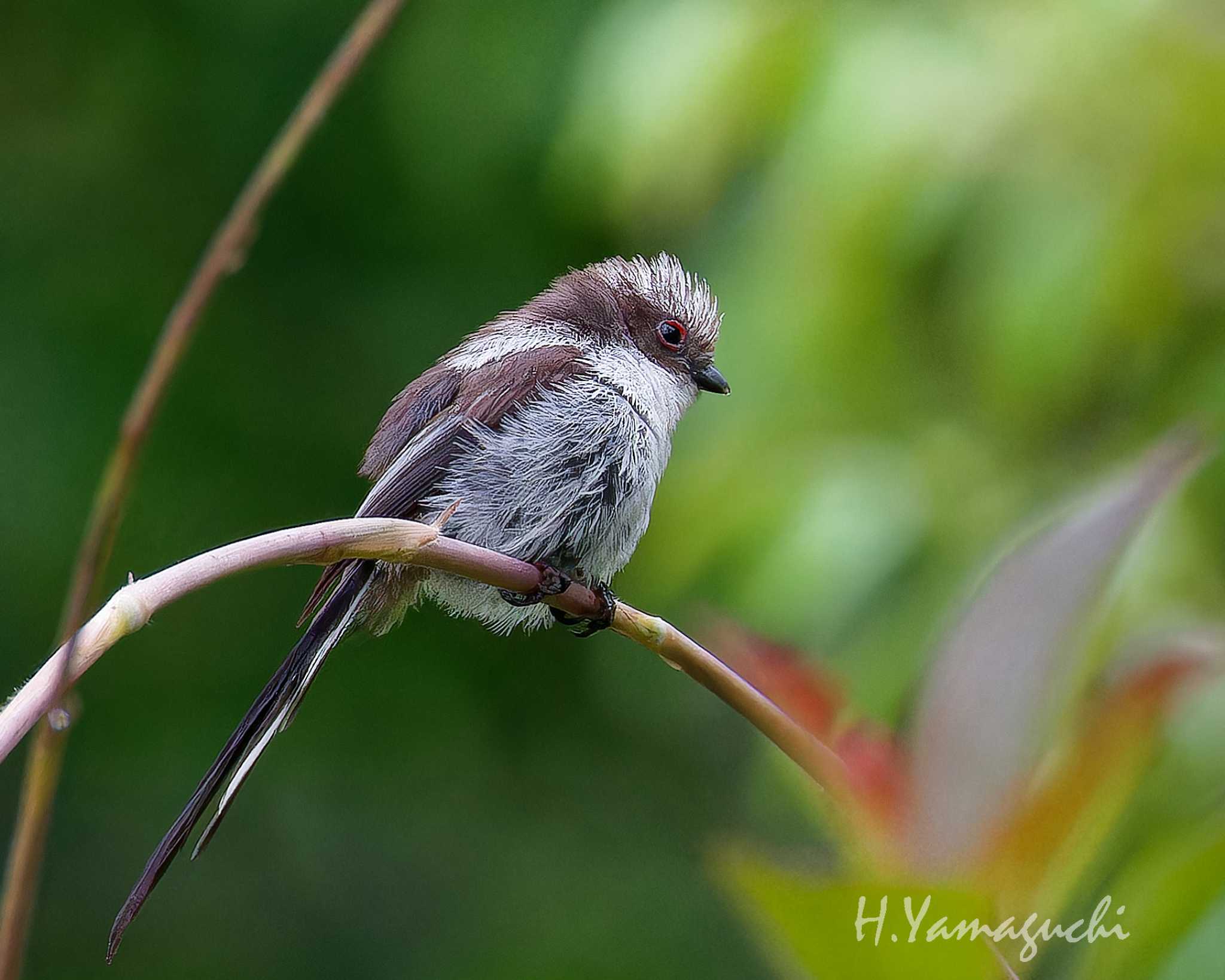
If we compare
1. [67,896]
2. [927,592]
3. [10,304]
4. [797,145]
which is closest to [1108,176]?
[797,145]

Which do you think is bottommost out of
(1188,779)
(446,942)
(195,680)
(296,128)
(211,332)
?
(446,942)

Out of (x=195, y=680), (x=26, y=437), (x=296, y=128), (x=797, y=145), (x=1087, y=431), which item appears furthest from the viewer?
(x=195, y=680)

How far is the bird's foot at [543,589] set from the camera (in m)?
2.25

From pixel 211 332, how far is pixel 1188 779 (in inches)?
169

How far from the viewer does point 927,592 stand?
354cm

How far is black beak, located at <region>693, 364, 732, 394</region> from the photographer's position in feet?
11.1

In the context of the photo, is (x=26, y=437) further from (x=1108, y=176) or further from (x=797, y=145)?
(x=1108, y=176)

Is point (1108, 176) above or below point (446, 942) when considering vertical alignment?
above

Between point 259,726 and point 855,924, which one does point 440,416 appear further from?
point 855,924

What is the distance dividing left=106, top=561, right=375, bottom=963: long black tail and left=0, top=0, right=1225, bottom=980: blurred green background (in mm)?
1285

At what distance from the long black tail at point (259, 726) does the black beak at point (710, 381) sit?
1.08m

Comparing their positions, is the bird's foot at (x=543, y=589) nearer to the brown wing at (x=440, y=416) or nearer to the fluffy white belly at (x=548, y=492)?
the fluffy white belly at (x=548, y=492)
